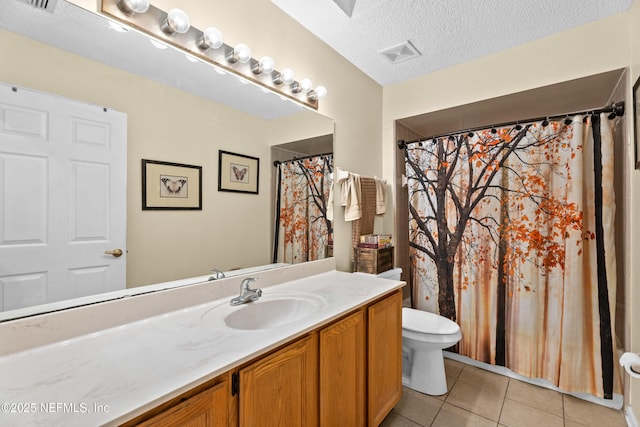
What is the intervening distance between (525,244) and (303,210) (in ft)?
5.30

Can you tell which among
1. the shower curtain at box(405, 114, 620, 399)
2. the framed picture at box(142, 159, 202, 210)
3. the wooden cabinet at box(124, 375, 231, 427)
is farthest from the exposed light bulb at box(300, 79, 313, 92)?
the wooden cabinet at box(124, 375, 231, 427)

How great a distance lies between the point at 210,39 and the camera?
1.28m

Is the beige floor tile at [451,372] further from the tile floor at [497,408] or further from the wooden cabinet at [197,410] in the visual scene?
the wooden cabinet at [197,410]

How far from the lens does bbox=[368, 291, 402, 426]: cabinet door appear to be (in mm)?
1427

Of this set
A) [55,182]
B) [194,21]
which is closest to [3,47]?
[55,182]

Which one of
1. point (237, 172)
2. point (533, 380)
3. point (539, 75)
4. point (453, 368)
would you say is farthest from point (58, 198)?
point (533, 380)

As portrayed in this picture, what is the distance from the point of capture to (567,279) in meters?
1.87

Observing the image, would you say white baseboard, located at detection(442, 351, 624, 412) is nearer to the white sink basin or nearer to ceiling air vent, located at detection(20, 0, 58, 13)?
the white sink basin

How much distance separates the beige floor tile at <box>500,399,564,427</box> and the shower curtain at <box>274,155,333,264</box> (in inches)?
58.6

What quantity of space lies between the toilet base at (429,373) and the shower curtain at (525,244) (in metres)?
0.49

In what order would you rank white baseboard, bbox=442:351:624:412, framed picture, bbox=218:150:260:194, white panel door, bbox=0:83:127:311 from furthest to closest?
white baseboard, bbox=442:351:624:412 < framed picture, bbox=218:150:260:194 < white panel door, bbox=0:83:127:311

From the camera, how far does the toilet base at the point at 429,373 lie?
6.31 feet

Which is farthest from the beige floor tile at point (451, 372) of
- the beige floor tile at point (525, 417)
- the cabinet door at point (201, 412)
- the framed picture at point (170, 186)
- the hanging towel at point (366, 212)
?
the framed picture at point (170, 186)

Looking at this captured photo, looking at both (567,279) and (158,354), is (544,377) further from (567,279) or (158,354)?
(158,354)
